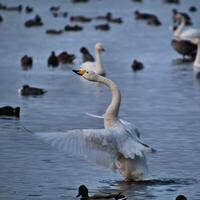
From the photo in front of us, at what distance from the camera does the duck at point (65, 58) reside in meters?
27.1

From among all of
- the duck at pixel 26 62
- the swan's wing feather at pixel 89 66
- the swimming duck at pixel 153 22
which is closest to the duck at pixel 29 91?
the swan's wing feather at pixel 89 66

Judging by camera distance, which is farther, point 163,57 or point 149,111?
point 163,57

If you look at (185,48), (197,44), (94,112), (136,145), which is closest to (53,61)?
(197,44)

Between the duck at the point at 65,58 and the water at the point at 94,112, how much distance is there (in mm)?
433

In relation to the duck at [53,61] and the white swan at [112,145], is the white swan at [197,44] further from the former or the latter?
the white swan at [112,145]

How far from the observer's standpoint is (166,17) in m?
46.5

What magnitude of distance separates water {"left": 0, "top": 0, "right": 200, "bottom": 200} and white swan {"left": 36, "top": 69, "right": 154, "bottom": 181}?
228 mm

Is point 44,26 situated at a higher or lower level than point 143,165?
lower

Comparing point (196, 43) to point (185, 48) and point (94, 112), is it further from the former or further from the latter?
point (94, 112)

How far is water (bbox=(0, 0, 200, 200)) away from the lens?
13016mm

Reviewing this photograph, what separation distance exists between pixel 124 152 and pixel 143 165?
1.59 ft

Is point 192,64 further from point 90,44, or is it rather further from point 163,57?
point 90,44

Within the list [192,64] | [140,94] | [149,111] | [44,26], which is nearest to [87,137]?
[149,111]

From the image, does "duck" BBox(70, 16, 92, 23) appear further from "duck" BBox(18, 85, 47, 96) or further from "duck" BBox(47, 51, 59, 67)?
"duck" BBox(18, 85, 47, 96)
